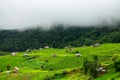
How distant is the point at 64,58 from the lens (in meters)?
197

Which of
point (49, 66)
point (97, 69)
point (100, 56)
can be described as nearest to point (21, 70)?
point (49, 66)

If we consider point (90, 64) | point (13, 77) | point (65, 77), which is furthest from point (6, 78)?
point (90, 64)

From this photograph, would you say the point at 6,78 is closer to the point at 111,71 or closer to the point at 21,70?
the point at 21,70

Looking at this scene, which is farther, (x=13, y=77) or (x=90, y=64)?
(x=13, y=77)

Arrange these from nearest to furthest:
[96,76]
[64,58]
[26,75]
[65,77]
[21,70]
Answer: [96,76] → [65,77] → [26,75] → [21,70] → [64,58]

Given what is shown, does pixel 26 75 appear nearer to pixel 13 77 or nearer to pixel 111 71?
pixel 13 77

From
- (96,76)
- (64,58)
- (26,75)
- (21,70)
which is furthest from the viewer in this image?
(64,58)

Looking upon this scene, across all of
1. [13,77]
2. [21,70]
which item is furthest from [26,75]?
[21,70]

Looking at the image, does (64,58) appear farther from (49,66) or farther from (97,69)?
(97,69)

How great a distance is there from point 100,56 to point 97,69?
4788cm

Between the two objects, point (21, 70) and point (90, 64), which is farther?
point (21, 70)

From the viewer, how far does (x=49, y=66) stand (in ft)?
618

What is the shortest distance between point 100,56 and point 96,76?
166 feet

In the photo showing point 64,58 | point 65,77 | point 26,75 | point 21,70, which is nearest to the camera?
point 65,77
